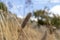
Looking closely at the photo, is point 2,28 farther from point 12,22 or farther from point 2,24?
point 12,22

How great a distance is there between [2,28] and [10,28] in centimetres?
20

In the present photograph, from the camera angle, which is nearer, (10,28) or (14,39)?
(14,39)

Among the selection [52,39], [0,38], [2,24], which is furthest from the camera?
[52,39]

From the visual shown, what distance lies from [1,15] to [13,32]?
22 centimetres

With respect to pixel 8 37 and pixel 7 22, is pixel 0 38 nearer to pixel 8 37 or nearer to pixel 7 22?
pixel 8 37

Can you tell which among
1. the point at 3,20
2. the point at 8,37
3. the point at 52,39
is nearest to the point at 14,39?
the point at 8,37

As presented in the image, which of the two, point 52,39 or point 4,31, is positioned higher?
point 4,31

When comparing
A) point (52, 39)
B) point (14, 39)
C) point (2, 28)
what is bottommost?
point (52, 39)

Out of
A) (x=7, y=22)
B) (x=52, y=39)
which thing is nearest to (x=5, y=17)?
(x=7, y=22)

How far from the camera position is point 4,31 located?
1665mm

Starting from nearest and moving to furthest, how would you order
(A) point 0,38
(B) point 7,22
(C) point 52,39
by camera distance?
(A) point 0,38 → (B) point 7,22 → (C) point 52,39

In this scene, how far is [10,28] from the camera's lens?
6.07ft

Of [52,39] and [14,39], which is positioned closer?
[14,39]

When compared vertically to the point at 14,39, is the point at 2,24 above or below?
above
